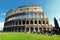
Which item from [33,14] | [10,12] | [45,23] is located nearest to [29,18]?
[33,14]

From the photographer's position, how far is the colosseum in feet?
238

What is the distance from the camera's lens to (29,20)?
242 ft

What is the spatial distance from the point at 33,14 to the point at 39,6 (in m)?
7.71

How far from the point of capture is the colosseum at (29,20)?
72456 mm

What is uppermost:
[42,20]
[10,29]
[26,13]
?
Result: [26,13]

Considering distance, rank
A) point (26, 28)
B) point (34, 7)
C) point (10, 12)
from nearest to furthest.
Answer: point (26, 28) → point (34, 7) → point (10, 12)

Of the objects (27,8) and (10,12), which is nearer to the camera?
(27,8)

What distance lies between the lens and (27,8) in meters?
79.5

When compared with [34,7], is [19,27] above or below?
below

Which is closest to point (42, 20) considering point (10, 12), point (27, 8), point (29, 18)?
point (29, 18)

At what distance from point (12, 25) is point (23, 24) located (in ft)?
24.7

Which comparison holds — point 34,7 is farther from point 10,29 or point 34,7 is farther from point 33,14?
point 10,29

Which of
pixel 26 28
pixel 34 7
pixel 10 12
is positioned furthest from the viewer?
pixel 10 12

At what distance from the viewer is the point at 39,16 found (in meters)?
76.4
